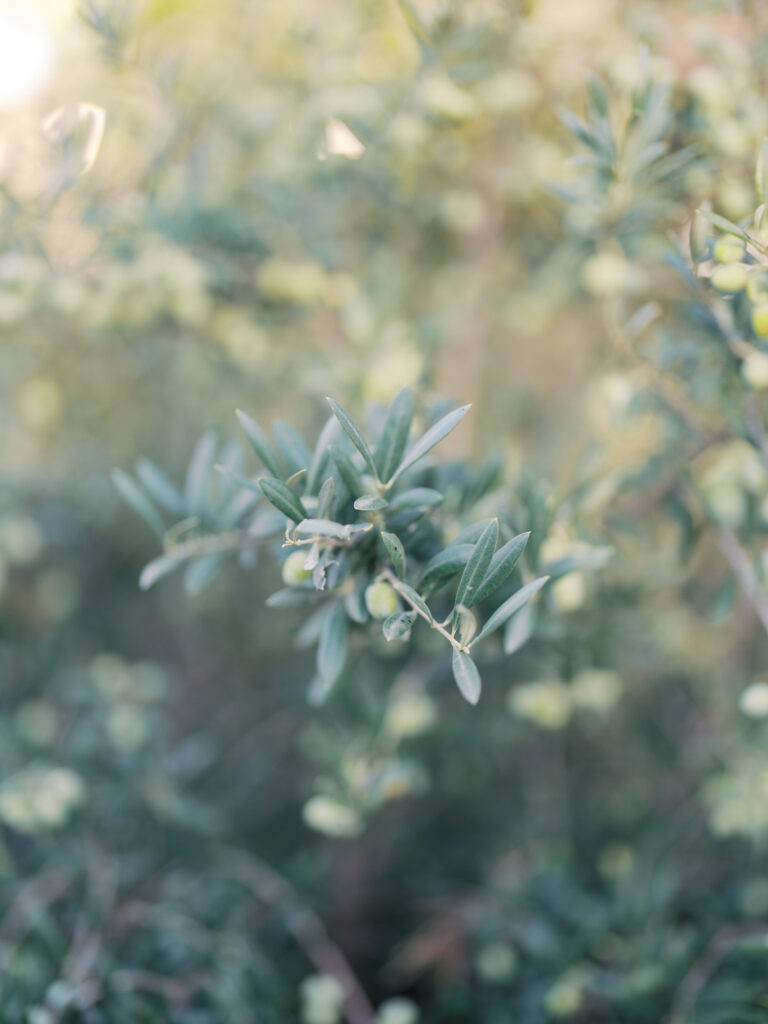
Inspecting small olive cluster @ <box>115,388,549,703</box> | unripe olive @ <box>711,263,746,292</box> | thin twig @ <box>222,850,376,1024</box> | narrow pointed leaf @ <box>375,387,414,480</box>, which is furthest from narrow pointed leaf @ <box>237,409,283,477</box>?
thin twig @ <box>222,850,376,1024</box>

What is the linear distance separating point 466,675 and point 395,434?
0.81 ft

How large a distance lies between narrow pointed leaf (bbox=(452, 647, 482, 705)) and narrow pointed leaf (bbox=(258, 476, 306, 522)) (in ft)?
0.63

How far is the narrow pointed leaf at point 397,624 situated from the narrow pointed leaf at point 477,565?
50mm

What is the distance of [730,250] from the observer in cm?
77

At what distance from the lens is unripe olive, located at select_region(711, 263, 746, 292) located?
0.77 meters

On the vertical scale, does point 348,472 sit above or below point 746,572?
above

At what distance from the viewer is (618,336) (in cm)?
110

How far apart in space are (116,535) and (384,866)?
1.09 metres

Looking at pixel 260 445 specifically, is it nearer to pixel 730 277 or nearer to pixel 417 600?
pixel 417 600

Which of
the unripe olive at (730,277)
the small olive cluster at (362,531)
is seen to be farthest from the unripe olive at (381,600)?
the unripe olive at (730,277)

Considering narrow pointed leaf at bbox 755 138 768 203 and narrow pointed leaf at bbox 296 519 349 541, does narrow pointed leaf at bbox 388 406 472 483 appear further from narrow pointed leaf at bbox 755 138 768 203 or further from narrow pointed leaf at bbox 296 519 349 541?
narrow pointed leaf at bbox 755 138 768 203

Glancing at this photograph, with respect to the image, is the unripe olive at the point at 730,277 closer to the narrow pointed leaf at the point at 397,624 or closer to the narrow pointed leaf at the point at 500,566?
the narrow pointed leaf at the point at 500,566

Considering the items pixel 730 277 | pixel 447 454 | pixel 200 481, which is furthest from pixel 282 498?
pixel 447 454

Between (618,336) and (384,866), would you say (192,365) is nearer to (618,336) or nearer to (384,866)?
(618,336)
